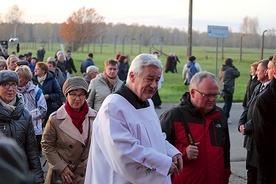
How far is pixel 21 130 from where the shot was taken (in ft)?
15.6

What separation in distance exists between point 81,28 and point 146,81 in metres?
88.7

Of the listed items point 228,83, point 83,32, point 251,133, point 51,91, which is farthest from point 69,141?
point 83,32

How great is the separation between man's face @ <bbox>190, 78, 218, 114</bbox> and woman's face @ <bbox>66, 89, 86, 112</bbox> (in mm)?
1190

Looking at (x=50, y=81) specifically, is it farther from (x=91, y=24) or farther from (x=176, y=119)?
(x=91, y=24)

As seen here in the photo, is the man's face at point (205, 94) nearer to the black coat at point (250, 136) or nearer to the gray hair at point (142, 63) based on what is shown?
the gray hair at point (142, 63)

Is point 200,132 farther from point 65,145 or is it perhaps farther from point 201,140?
point 65,145

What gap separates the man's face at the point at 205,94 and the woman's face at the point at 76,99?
1190mm

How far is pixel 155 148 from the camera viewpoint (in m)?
3.34

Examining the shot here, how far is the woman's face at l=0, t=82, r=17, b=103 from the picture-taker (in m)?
5.00

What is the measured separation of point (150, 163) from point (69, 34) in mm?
87241

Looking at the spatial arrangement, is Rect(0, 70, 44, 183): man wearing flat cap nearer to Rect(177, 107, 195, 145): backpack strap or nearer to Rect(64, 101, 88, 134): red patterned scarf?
Rect(64, 101, 88, 134): red patterned scarf

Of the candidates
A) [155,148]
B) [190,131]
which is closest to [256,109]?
[190,131]

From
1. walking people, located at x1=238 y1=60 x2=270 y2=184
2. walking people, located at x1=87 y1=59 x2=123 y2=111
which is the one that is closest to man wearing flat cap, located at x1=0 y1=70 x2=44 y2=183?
walking people, located at x1=238 y1=60 x2=270 y2=184

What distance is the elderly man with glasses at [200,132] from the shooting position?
4156 millimetres
